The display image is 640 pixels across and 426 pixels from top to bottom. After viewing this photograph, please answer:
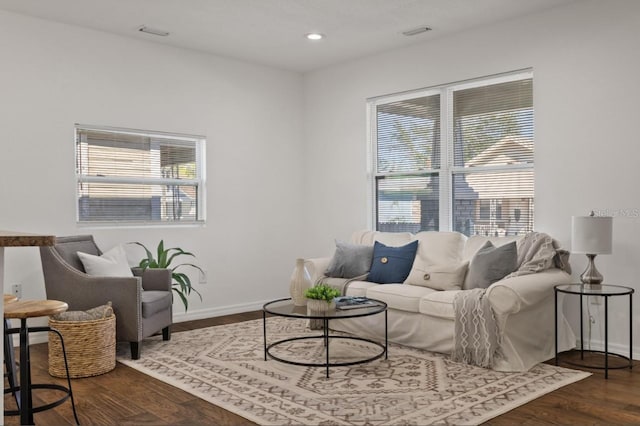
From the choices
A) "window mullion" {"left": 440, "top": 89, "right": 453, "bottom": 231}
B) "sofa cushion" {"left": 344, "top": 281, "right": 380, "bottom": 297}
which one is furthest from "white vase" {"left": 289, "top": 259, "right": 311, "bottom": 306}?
"window mullion" {"left": 440, "top": 89, "right": 453, "bottom": 231}

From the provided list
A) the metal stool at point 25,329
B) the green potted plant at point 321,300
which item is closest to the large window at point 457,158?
the green potted plant at point 321,300

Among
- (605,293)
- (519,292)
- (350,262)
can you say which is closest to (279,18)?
(350,262)

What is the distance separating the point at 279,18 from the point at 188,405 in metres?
3.19

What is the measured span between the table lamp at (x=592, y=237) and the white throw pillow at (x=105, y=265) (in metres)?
3.38

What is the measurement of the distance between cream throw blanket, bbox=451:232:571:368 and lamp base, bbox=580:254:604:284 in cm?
28

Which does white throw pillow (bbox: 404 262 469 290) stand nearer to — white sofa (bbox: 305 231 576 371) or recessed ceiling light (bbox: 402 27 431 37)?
white sofa (bbox: 305 231 576 371)

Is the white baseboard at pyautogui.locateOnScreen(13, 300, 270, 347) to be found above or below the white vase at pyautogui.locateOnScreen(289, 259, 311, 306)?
below

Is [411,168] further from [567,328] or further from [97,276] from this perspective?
[97,276]

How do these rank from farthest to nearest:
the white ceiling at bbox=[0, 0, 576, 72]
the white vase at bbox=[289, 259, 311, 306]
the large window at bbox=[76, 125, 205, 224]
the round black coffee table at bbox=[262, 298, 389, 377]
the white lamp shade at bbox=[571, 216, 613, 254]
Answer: the large window at bbox=[76, 125, 205, 224]
the white ceiling at bbox=[0, 0, 576, 72]
the white vase at bbox=[289, 259, 311, 306]
the white lamp shade at bbox=[571, 216, 613, 254]
the round black coffee table at bbox=[262, 298, 389, 377]

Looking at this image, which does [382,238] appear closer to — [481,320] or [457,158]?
[457,158]

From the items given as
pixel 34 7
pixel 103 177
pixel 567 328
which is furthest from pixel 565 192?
pixel 34 7

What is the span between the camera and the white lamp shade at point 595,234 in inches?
159

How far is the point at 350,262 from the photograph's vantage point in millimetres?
5285

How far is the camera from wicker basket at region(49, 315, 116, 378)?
3.89 meters
